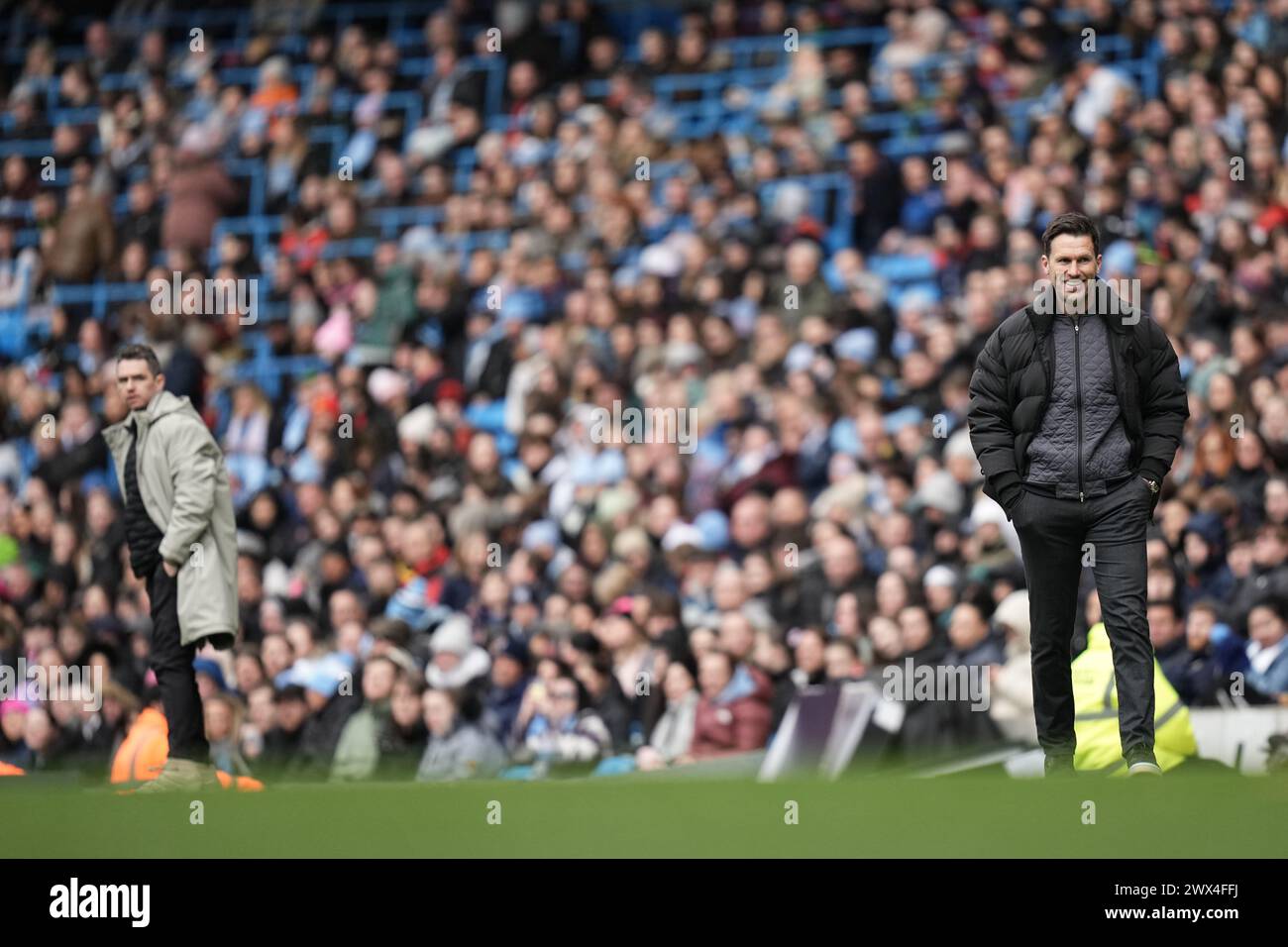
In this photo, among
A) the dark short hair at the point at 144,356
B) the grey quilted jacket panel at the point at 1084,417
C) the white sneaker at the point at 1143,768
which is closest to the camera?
the white sneaker at the point at 1143,768

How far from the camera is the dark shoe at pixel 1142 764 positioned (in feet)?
22.3

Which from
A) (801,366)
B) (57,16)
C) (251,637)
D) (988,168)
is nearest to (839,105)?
(988,168)

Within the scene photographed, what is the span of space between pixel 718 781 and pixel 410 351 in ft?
27.5

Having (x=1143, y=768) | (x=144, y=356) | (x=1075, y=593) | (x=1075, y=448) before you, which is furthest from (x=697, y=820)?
(x=144, y=356)

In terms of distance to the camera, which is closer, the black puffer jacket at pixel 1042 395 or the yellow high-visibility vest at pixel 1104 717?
the black puffer jacket at pixel 1042 395

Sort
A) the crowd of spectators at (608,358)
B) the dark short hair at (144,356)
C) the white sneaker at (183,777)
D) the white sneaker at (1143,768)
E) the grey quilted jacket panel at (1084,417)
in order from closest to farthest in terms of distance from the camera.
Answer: the white sneaker at (1143,768), the grey quilted jacket panel at (1084,417), the white sneaker at (183,777), the dark short hair at (144,356), the crowd of spectators at (608,358)

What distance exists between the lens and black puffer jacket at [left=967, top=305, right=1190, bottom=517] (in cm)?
708

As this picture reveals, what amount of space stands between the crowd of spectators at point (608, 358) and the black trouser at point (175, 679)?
2210mm

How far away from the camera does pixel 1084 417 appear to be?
23.3 ft

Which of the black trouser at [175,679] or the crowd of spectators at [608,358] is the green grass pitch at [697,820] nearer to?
the black trouser at [175,679]

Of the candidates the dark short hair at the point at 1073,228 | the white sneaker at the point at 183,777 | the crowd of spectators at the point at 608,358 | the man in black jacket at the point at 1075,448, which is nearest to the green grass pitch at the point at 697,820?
the man in black jacket at the point at 1075,448

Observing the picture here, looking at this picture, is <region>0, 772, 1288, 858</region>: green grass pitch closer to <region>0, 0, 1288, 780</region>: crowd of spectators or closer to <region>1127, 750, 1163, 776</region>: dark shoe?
<region>1127, 750, 1163, 776</region>: dark shoe
